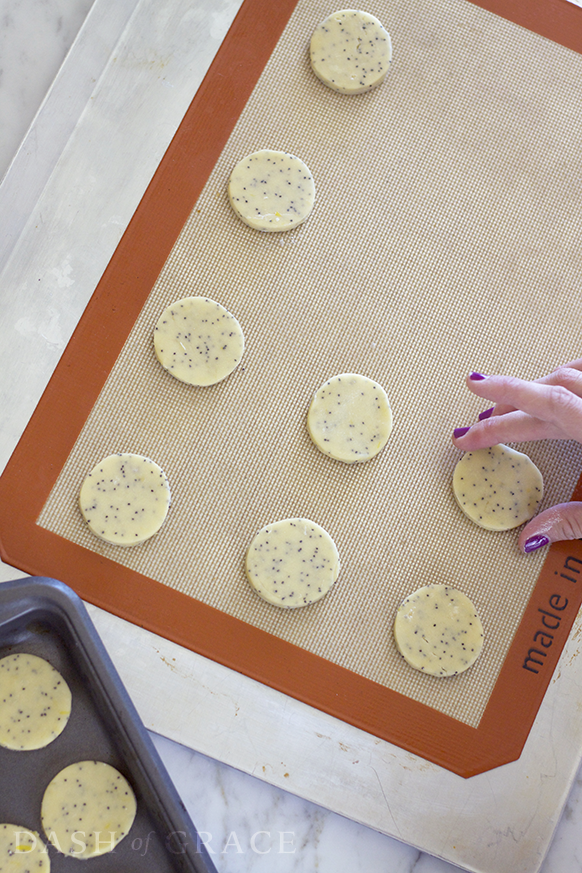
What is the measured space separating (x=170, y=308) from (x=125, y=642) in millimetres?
407

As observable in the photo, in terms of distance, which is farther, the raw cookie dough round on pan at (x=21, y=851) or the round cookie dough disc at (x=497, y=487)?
the round cookie dough disc at (x=497, y=487)

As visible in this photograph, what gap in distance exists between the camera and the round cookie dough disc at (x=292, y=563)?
0.77 m

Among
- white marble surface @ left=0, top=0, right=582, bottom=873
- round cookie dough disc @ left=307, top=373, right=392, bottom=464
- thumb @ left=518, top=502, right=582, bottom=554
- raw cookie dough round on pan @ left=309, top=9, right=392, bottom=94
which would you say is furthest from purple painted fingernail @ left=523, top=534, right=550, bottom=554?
raw cookie dough round on pan @ left=309, top=9, right=392, bottom=94

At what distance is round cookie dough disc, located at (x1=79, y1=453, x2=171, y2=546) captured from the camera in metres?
0.77

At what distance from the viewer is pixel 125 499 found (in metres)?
0.77

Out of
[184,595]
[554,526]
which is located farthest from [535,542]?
[184,595]

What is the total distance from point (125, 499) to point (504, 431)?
0.45 metres

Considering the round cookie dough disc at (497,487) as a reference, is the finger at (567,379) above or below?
above

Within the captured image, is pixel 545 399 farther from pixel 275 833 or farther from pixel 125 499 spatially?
pixel 275 833

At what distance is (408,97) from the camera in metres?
0.87

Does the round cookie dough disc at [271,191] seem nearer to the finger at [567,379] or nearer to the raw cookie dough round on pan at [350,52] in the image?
the raw cookie dough round on pan at [350,52]

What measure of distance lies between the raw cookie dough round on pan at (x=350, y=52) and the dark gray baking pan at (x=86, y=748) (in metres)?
0.71

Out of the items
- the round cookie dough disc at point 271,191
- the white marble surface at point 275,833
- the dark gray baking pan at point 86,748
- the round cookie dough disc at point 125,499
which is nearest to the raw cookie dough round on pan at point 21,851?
the dark gray baking pan at point 86,748

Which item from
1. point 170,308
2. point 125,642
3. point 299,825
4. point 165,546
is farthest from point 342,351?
point 299,825
